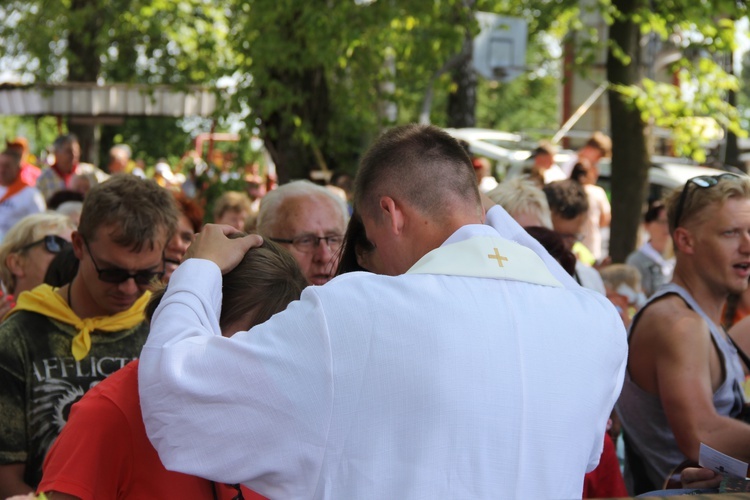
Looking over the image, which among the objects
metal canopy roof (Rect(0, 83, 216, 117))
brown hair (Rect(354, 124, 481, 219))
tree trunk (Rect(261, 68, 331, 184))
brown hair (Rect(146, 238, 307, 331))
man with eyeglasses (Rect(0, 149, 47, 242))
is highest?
brown hair (Rect(354, 124, 481, 219))

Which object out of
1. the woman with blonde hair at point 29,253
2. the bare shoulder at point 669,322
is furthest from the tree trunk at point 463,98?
the bare shoulder at point 669,322

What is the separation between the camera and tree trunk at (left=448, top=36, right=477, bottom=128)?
18.9m

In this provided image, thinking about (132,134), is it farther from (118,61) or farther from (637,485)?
(637,485)

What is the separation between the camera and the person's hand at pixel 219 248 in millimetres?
2605

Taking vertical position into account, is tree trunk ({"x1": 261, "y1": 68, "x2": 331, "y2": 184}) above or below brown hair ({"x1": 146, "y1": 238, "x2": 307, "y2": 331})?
below

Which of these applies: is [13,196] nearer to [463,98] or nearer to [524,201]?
[524,201]

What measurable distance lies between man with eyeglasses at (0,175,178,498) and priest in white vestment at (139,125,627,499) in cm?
166

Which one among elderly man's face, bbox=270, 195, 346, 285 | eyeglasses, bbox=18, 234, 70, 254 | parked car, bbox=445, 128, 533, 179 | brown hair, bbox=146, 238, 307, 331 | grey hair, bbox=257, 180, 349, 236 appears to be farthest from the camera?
parked car, bbox=445, 128, 533, 179

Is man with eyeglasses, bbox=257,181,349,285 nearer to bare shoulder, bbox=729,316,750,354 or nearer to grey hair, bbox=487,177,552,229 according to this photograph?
grey hair, bbox=487,177,552,229

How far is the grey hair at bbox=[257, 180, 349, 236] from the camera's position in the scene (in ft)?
15.1

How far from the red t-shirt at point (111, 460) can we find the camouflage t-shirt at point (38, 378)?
126cm

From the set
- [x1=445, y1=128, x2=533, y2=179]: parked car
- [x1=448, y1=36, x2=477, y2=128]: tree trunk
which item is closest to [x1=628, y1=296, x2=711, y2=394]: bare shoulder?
[x1=445, y1=128, x2=533, y2=179]: parked car

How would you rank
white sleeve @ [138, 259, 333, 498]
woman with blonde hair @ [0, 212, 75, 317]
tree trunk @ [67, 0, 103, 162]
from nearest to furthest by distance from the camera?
white sleeve @ [138, 259, 333, 498]
woman with blonde hair @ [0, 212, 75, 317]
tree trunk @ [67, 0, 103, 162]

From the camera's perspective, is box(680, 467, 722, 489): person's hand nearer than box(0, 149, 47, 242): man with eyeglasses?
Yes
